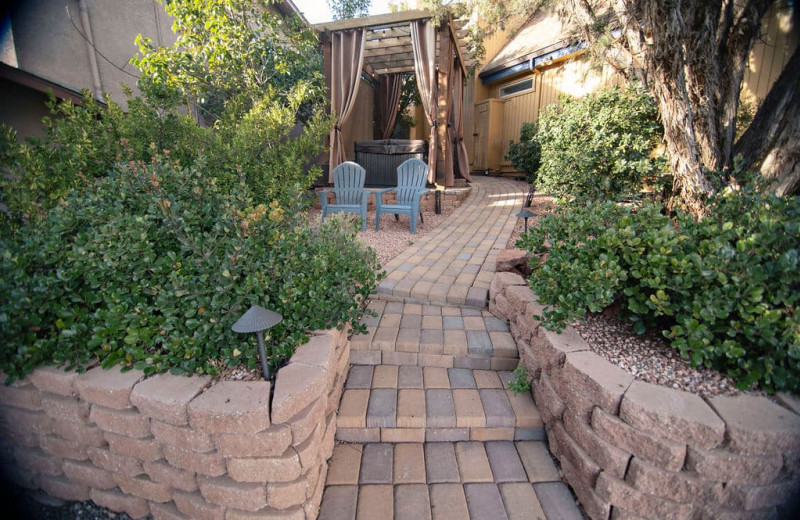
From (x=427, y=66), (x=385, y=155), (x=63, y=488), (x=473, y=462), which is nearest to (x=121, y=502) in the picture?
(x=63, y=488)

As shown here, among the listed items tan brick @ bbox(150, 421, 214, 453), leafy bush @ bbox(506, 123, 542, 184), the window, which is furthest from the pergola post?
tan brick @ bbox(150, 421, 214, 453)

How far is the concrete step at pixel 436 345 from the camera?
5.99ft

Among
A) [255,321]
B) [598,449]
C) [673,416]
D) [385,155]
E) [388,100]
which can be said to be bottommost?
[598,449]

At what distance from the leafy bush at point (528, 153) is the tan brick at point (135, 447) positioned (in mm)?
5684

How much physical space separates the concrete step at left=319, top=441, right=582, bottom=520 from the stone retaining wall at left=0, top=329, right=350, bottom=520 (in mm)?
114

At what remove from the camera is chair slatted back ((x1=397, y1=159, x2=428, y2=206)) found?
4.18 m

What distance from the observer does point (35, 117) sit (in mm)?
3729

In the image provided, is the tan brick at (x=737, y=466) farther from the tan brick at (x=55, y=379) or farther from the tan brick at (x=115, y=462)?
the tan brick at (x=55, y=379)

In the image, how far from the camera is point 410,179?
4266mm

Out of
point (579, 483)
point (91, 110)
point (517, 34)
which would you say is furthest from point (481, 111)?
point (579, 483)

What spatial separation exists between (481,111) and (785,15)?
244 inches

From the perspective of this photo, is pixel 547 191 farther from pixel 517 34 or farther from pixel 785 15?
pixel 517 34

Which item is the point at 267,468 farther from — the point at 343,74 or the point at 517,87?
the point at 517,87

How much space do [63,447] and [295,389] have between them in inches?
37.3
